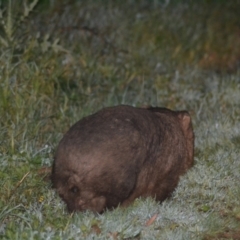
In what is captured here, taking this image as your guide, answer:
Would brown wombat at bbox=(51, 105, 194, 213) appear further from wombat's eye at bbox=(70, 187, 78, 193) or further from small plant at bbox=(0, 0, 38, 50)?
small plant at bbox=(0, 0, 38, 50)

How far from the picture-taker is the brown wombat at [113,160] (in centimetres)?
486

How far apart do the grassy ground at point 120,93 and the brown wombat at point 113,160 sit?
12 cm

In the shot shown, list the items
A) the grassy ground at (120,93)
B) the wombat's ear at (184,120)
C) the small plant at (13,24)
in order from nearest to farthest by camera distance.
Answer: the grassy ground at (120,93) → the wombat's ear at (184,120) → the small plant at (13,24)

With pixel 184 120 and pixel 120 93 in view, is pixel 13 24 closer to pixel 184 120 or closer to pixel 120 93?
pixel 120 93

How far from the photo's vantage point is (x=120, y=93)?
7.89m

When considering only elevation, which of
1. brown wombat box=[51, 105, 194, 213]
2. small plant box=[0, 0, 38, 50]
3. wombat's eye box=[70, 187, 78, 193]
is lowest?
wombat's eye box=[70, 187, 78, 193]

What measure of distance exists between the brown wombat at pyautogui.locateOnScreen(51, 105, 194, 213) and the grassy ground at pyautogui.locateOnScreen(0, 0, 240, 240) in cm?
12

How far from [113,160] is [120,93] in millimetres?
3061

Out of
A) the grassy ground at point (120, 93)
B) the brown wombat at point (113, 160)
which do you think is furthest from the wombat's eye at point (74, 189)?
the grassy ground at point (120, 93)

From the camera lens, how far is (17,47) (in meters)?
7.09

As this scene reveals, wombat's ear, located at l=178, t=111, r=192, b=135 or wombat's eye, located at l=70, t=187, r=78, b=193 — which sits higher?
wombat's ear, located at l=178, t=111, r=192, b=135

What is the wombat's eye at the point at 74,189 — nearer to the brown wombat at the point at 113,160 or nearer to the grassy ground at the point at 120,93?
the brown wombat at the point at 113,160

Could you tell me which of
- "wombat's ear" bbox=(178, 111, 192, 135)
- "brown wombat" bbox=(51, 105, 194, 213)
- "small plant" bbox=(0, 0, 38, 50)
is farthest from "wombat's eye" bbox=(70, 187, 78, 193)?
"small plant" bbox=(0, 0, 38, 50)

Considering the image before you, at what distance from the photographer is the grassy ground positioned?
4.82m
